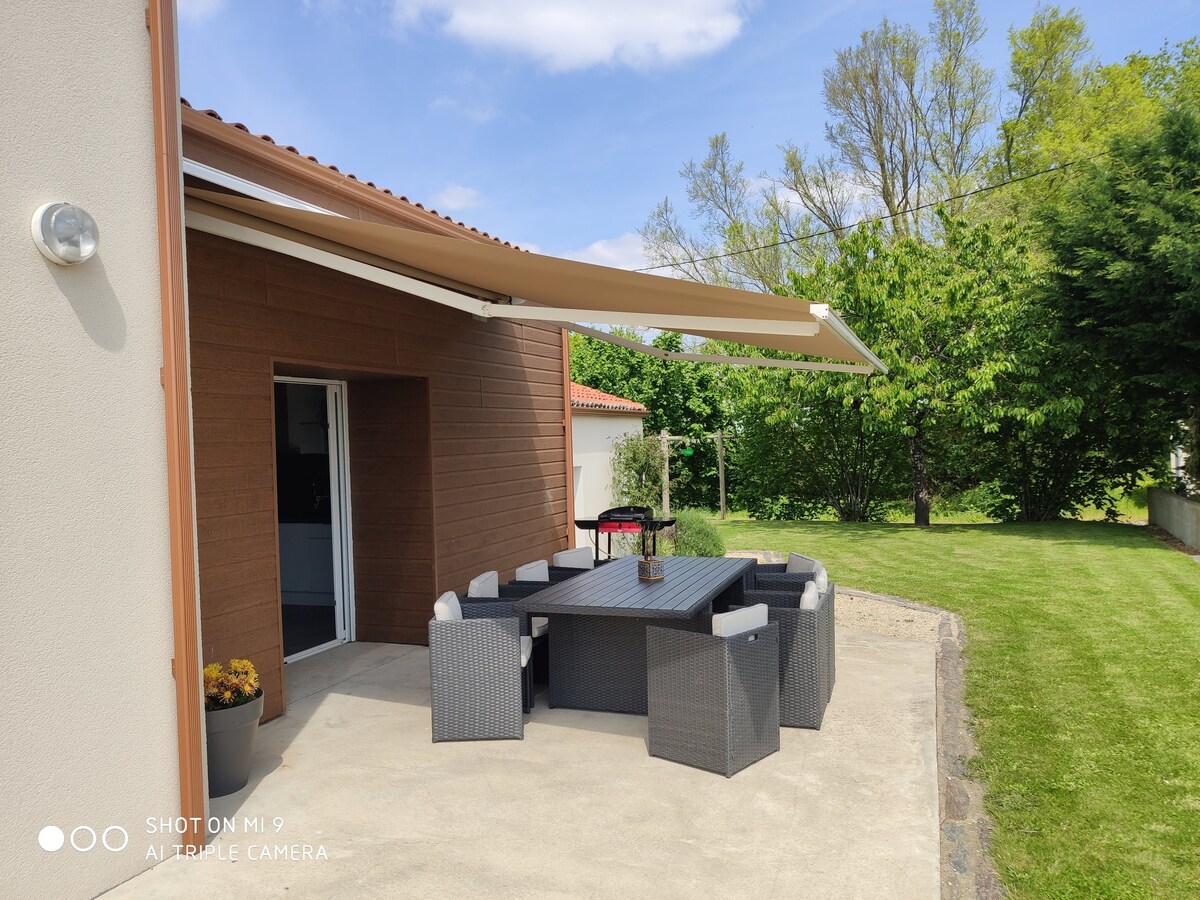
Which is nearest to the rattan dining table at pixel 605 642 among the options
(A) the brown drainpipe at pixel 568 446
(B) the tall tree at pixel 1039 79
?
(A) the brown drainpipe at pixel 568 446

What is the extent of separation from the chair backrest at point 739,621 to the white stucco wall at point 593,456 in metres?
10.0

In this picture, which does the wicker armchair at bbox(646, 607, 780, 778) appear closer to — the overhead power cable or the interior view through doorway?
the interior view through doorway

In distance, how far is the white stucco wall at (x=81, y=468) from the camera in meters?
3.41

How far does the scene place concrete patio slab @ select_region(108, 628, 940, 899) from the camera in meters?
3.81

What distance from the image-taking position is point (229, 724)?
473cm

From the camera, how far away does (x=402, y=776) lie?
5031 mm

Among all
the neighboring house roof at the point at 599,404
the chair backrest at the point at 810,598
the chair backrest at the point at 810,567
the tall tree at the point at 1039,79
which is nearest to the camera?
the chair backrest at the point at 810,598

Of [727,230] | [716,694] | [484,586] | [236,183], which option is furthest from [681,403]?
[236,183]

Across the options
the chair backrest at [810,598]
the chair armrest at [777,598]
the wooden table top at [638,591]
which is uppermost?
the wooden table top at [638,591]

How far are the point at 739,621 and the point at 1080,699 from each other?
314cm

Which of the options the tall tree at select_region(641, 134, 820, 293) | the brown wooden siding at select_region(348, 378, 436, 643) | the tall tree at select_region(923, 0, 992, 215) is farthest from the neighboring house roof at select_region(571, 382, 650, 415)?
the tall tree at select_region(923, 0, 992, 215)

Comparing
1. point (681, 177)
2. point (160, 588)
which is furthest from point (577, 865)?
point (681, 177)

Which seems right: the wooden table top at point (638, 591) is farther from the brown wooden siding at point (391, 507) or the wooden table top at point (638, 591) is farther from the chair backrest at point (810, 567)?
the brown wooden siding at point (391, 507)

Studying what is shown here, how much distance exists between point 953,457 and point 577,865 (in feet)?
58.4
